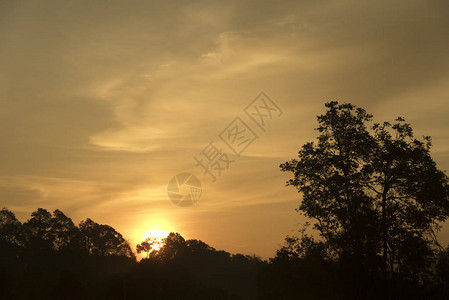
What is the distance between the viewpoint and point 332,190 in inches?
1310

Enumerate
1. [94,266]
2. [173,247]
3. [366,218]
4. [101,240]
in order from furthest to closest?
1. [173,247]
2. [101,240]
3. [94,266]
4. [366,218]

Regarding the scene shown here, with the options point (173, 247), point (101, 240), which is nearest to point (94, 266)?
point (101, 240)

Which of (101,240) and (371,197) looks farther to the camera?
(101,240)

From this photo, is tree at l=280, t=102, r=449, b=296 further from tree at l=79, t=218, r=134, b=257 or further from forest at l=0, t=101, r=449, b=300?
tree at l=79, t=218, r=134, b=257

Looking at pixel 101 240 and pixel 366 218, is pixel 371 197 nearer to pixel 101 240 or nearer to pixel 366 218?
pixel 366 218

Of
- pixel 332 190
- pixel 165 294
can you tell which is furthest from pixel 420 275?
pixel 165 294

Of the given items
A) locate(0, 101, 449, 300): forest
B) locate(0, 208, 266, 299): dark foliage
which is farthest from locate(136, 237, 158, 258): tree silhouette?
locate(0, 101, 449, 300): forest

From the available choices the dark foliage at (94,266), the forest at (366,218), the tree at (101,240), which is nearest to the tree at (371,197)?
the forest at (366,218)

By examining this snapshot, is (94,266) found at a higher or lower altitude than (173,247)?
lower

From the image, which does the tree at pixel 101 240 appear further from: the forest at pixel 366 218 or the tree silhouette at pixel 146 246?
the forest at pixel 366 218

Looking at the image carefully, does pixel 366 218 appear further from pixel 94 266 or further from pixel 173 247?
pixel 173 247

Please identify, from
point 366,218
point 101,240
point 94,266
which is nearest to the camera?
point 366,218

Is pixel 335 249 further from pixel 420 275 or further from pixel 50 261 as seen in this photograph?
pixel 50 261

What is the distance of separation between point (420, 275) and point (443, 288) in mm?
2289
